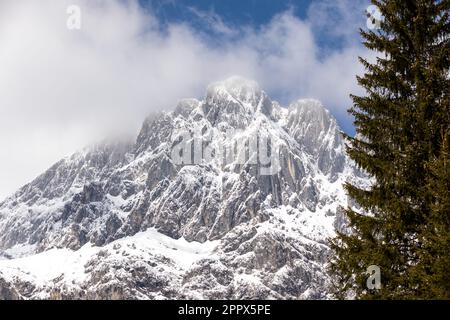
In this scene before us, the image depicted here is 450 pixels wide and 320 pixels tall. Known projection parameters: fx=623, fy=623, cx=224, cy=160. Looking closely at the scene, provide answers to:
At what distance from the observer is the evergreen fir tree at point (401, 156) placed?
1669 centimetres

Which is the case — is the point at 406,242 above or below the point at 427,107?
below

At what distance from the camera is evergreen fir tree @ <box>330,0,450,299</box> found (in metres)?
16.7

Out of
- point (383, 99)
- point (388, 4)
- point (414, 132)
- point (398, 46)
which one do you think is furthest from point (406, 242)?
point (388, 4)

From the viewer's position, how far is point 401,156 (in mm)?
17797

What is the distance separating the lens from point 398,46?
1988 centimetres
